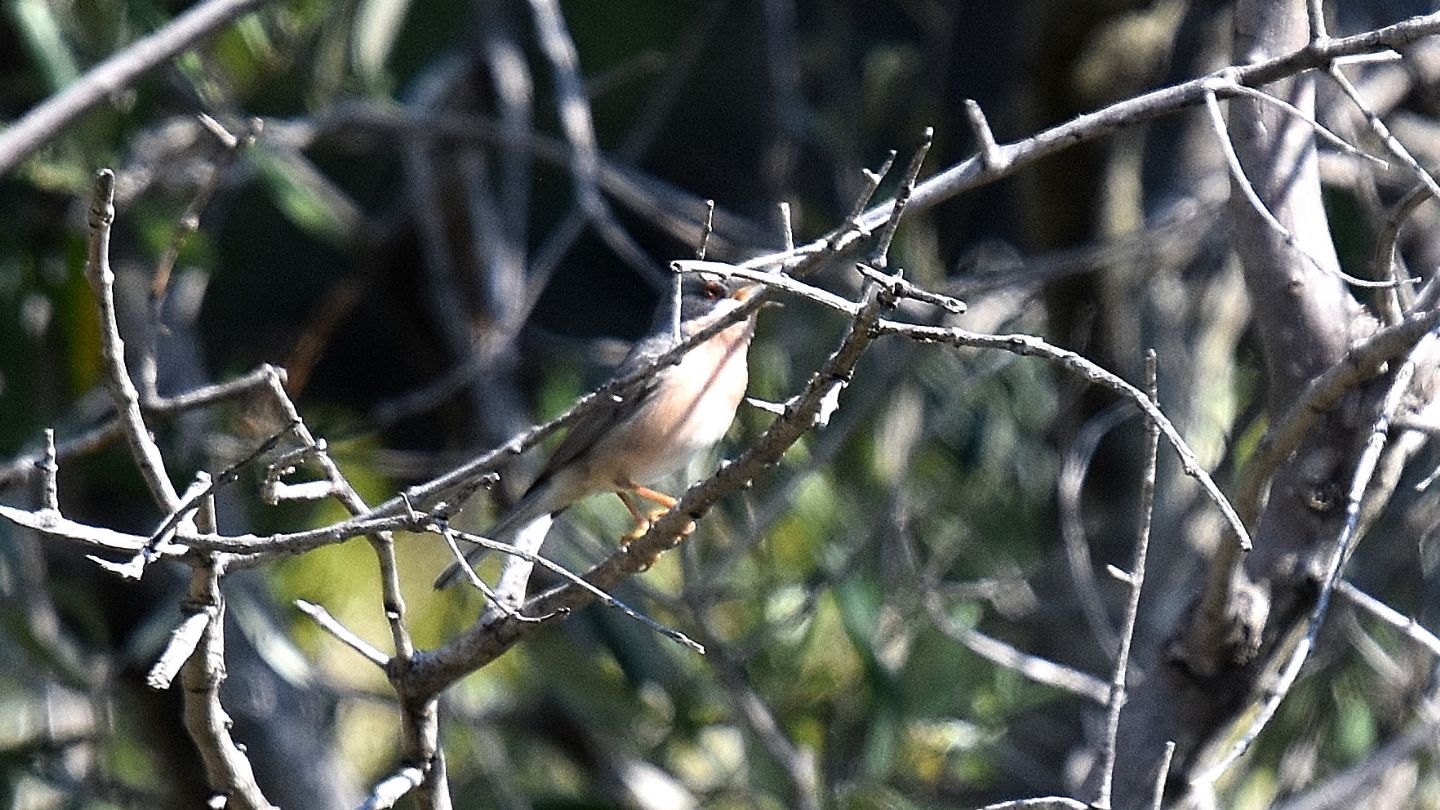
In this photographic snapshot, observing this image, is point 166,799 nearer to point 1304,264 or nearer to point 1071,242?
point 1071,242

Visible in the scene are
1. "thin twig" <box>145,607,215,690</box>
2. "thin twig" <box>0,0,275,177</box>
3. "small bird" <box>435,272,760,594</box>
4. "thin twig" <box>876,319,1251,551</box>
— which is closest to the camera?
"thin twig" <box>145,607,215,690</box>

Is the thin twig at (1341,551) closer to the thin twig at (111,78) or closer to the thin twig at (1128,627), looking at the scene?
the thin twig at (1128,627)

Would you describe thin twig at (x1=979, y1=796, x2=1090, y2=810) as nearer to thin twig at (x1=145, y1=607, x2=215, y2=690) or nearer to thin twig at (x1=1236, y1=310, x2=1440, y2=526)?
thin twig at (x1=1236, y1=310, x2=1440, y2=526)

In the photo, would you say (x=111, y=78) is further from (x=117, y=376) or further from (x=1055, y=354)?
(x=1055, y=354)

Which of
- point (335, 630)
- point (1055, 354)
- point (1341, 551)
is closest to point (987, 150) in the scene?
point (1055, 354)

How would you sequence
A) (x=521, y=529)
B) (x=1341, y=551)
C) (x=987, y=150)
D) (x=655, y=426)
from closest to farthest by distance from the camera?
(x=987, y=150) < (x=1341, y=551) < (x=521, y=529) < (x=655, y=426)

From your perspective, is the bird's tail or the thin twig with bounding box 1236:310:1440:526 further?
the bird's tail

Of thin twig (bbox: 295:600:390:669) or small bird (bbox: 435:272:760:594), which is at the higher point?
small bird (bbox: 435:272:760:594)

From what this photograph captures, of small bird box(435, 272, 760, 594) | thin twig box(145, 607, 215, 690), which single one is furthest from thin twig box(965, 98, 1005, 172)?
small bird box(435, 272, 760, 594)

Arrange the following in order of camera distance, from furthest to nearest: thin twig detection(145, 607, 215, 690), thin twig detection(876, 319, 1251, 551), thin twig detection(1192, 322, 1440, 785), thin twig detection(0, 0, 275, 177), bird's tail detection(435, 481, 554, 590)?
thin twig detection(0, 0, 275, 177) → bird's tail detection(435, 481, 554, 590) → thin twig detection(1192, 322, 1440, 785) → thin twig detection(876, 319, 1251, 551) → thin twig detection(145, 607, 215, 690)

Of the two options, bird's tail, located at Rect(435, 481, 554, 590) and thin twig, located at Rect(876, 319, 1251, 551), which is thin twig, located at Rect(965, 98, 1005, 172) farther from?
bird's tail, located at Rect(435, 481, 554, 590)

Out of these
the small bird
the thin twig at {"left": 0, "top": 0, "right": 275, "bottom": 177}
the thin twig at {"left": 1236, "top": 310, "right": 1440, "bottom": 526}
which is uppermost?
the thin twig at {"left": 0, "top": 0, "right": 275, "bottom": 177}

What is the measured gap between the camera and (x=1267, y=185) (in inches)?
129

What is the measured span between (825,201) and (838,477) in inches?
59.5
